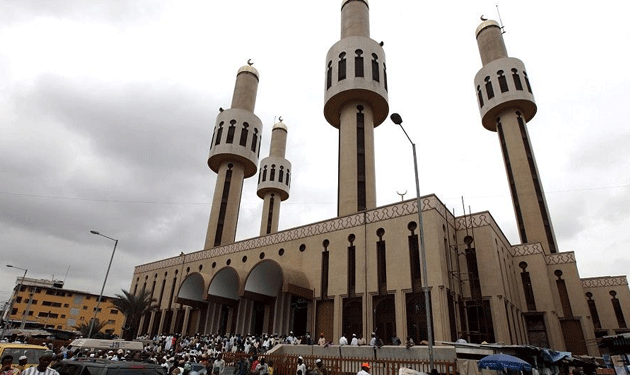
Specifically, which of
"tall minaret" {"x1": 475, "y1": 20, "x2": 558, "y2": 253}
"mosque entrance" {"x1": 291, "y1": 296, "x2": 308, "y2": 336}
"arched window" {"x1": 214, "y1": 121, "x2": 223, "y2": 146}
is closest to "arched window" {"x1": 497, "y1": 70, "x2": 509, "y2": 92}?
"tall minaret" {"x1": 475, "y1": 20, "x2": 558, "y2": 253}

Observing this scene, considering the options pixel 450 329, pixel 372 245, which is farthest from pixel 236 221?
pixel 450 329

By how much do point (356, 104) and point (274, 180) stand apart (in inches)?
779

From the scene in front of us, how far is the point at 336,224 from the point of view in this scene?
27812 millimetres

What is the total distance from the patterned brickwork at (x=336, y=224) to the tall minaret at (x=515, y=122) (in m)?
13.2

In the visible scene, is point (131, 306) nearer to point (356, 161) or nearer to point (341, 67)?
point (356, 161)

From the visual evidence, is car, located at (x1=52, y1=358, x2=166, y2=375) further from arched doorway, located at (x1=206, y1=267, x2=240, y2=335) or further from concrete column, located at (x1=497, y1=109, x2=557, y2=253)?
concrete column, located at (x1=497, y1=109, x2=557, y2=253)

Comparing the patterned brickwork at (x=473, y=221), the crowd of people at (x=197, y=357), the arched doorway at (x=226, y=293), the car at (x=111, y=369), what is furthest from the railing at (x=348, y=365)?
the arched doorway at (x=226, y=293)

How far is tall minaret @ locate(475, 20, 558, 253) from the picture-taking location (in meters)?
35.5

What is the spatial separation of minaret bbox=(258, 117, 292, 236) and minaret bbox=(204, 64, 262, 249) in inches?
192

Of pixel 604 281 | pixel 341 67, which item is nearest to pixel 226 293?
pixel 341 67

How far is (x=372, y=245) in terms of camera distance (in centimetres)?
2517

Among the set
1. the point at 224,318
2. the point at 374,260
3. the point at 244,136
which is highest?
the point at 244,136

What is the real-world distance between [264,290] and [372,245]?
360 inches

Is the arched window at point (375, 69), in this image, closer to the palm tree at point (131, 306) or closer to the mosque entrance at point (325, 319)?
the mosque entrance at point (325, 319)
